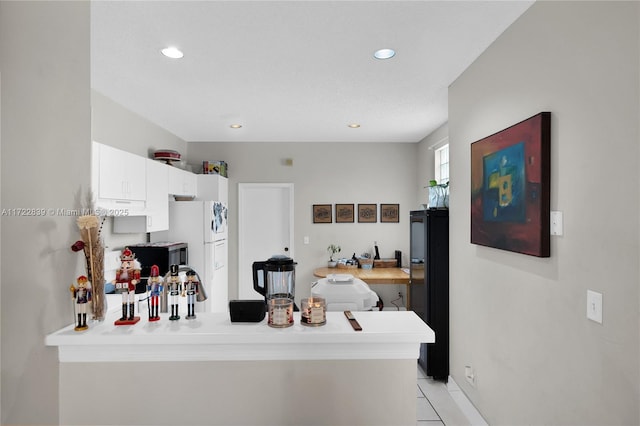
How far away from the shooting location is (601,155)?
1.46 meters

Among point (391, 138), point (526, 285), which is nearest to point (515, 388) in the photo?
point (526, 285)

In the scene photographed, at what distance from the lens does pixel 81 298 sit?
1.33 m

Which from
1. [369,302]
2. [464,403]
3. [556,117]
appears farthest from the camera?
[464,403]

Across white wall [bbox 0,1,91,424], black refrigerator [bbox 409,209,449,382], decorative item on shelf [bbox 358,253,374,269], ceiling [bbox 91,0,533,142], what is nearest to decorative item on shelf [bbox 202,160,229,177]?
ceiling [bbox 91,0,533,142]

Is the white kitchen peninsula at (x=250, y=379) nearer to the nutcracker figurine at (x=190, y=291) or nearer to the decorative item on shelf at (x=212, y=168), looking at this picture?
the nutcracker figurine at (x=190, y=291)

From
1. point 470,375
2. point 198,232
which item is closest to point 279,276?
point 470,375

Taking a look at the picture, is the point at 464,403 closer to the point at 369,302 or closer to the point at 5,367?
the point at 369,302

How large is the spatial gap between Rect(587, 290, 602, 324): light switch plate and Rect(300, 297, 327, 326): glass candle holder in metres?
1.06

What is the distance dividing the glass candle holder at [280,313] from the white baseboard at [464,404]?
1.90 metres

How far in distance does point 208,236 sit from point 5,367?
322 cm

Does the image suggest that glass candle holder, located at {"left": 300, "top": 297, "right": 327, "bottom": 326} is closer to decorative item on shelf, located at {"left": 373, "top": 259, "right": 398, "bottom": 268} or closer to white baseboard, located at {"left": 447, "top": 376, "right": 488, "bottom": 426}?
white baseboard, located at {"left": 447, "top": 376, "right": 488, "bottom": 426}

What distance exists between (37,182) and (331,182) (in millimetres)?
4351

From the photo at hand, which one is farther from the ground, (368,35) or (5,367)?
(368,35)

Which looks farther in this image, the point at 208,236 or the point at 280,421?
the point at 208,236
